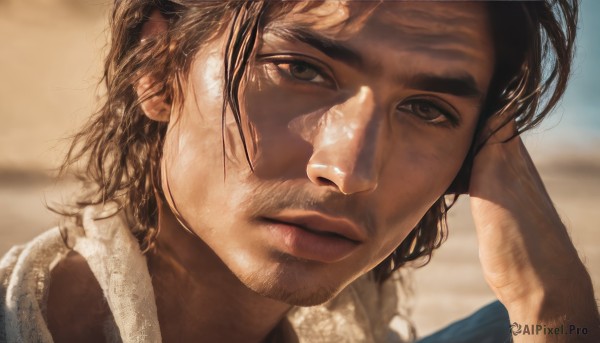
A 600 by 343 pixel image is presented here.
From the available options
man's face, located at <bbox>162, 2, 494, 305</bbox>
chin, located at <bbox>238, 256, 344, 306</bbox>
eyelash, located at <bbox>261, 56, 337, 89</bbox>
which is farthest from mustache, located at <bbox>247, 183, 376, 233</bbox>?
eyelash, located at <bbox>261, 56, 337, 89</bbox>

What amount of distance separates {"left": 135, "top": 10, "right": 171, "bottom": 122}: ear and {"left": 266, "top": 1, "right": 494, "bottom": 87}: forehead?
525 mm

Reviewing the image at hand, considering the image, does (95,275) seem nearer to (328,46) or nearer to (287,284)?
(287,284)

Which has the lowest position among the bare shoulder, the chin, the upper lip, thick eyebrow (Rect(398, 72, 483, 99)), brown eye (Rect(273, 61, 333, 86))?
the bare shoulder

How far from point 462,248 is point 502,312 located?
3.73 metres

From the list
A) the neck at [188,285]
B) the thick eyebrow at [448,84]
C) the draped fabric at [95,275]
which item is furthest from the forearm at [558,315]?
the draped fabric at [95,275]

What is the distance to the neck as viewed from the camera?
2.94 metres

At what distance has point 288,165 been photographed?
94.0 inches

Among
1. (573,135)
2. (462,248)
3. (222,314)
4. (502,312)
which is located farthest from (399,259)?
(573,135)

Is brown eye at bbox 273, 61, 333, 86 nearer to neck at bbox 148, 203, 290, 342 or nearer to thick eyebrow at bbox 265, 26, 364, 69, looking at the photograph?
thick eyebrow at bbox 265, 26, 364, 69

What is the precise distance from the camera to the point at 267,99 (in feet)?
8.07

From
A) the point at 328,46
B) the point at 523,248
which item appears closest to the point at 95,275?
the point at 328,46

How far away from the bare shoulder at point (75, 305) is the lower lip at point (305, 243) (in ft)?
2.42

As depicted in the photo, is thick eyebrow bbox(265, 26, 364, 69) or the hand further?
the hand

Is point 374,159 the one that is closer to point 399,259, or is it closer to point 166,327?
point 166,327
